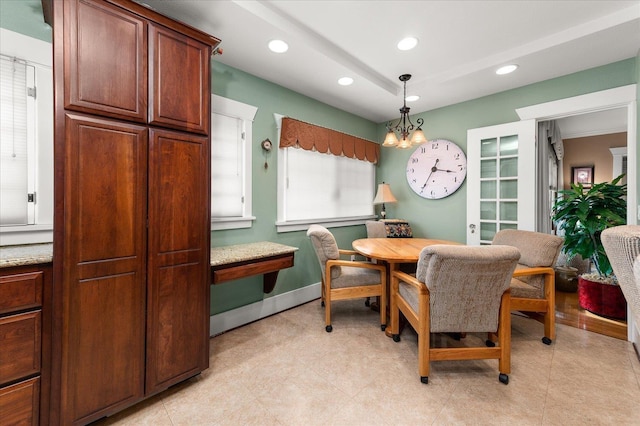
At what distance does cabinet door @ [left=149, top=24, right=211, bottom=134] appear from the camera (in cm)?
157

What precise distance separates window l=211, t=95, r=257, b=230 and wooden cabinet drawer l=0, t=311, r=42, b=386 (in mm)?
1307

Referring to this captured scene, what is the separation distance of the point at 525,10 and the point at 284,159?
2.36 m

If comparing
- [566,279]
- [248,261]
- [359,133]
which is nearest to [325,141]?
[359,133]

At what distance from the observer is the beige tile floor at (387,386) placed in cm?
151

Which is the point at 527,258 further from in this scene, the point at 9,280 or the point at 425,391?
the point at 9,280

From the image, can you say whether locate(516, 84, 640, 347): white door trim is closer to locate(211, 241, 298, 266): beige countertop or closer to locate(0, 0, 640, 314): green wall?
locate(0, 0, 640, 314): green wall

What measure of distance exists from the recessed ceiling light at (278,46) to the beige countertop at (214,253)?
1.74m

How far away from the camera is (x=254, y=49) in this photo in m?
2.28

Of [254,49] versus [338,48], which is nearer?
[254,49]

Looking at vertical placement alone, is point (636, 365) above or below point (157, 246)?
below

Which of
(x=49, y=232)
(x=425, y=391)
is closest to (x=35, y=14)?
(x=49, y=232)

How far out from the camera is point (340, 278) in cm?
256

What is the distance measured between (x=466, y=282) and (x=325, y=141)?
2350 millimetres

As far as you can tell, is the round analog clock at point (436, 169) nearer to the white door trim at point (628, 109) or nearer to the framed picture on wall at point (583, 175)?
the white door trim at point (628, 109)
